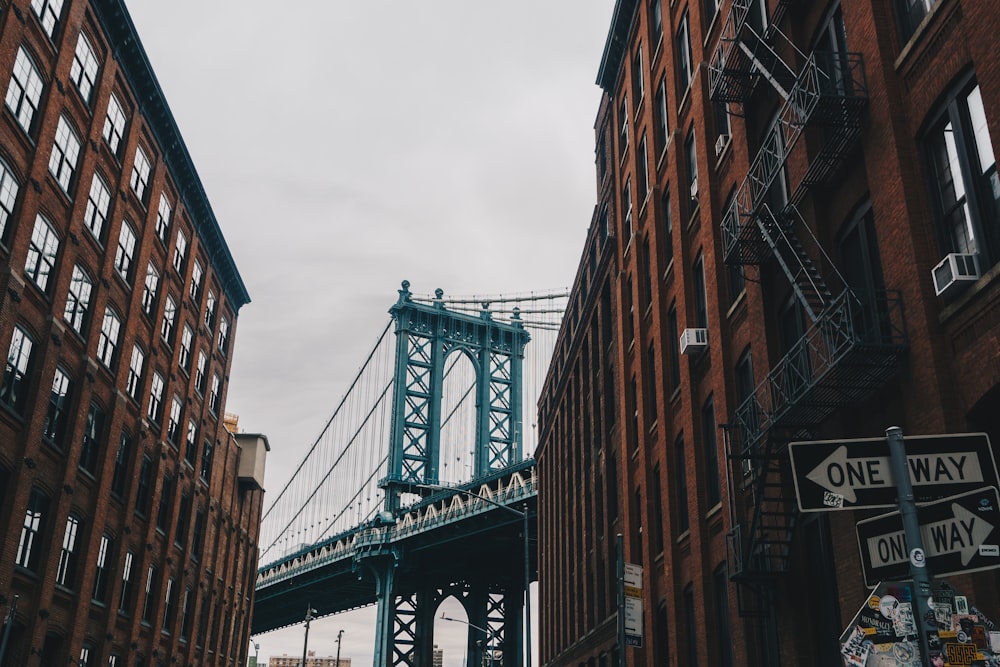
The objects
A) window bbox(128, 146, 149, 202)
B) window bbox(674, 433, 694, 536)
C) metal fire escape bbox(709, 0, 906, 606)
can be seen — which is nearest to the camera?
metal fire escape bbox(709, 0, 906, 606)

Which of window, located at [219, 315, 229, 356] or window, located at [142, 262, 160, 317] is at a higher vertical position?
window, located at [219, 315, 229, 356]

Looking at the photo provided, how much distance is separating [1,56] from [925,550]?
26919 mm

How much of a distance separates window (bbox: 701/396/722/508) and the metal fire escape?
2.14 m

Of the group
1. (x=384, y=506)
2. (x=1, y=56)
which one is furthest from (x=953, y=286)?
(x=384, y=506)

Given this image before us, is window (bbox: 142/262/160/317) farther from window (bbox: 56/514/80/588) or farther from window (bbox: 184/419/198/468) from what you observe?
window (bbox: 56/514/80/588)

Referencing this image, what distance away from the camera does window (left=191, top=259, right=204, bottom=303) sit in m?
47.9

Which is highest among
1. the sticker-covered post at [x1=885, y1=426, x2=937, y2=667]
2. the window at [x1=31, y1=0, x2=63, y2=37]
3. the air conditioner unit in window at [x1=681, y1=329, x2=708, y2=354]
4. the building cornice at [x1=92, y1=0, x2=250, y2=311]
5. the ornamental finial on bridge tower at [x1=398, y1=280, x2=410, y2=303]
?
the ornamental finial on bridge tower at [x1=398, y1=280, x2=410, y2=303]

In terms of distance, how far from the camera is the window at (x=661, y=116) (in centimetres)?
3062

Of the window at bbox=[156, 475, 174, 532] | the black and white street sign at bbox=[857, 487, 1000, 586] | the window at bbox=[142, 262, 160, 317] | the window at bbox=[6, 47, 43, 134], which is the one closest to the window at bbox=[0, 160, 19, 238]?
the window at bbox=[6, 47, 43, 134]

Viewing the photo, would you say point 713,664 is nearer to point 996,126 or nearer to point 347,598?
point 996,126

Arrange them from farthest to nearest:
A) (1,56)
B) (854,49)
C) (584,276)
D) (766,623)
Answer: (584,276), (1,56), (766,623), (854,49)

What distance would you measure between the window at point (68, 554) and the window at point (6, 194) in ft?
32.4

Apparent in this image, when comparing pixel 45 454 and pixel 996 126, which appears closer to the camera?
pixel 996 126

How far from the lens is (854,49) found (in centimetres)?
1655
